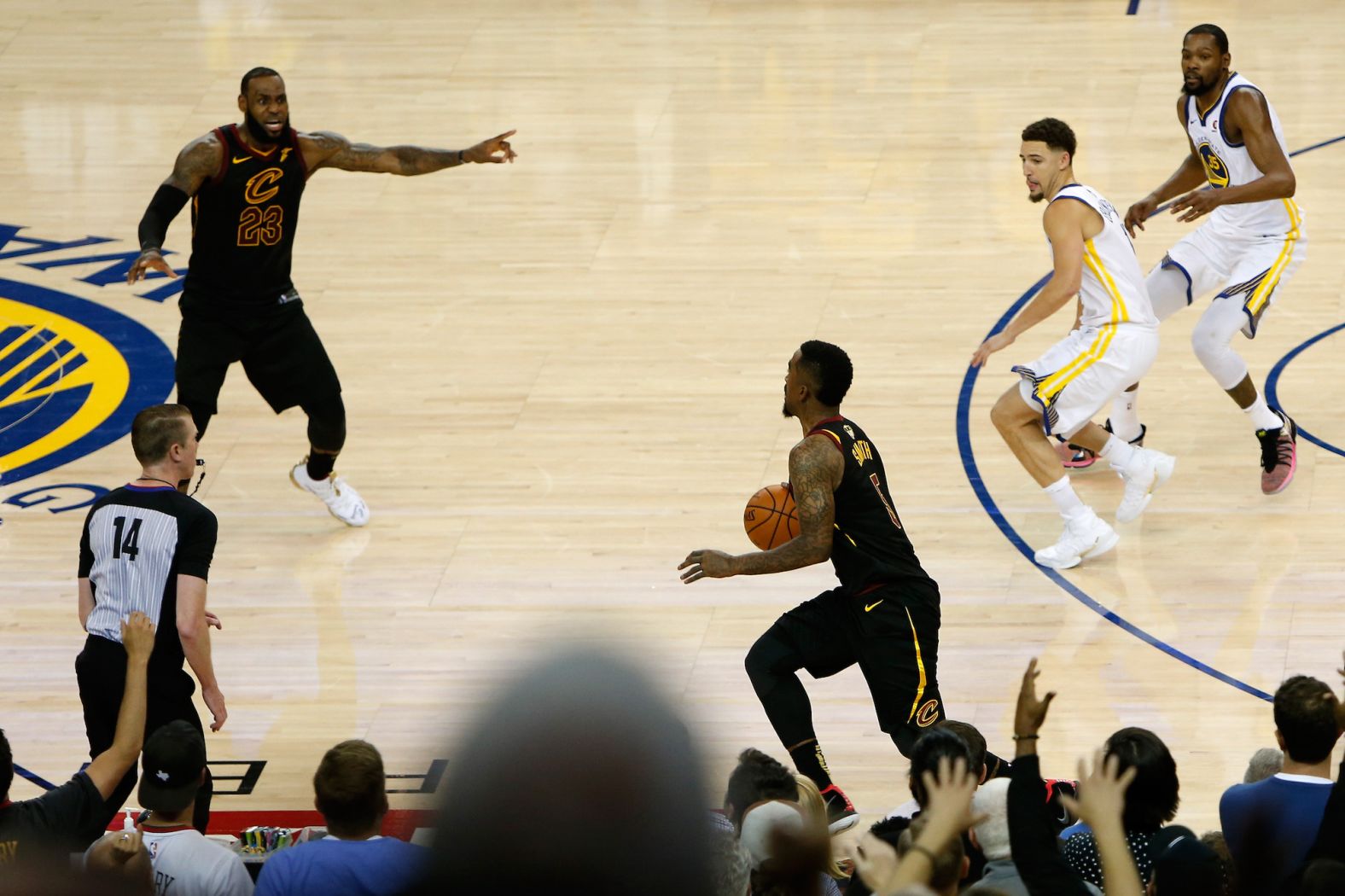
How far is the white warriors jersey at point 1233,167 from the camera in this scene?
8.08m

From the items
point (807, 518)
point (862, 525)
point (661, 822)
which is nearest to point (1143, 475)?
point (862, 525)

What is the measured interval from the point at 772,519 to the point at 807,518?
24.1 inches

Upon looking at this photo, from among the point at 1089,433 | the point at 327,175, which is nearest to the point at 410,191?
the point at 327,175

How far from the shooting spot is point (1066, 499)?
7699 millimetres

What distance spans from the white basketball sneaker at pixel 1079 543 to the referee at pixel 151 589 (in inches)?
148

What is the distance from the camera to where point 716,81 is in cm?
1336

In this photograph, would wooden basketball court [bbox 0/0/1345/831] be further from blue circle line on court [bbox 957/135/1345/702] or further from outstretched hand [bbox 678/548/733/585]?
outstretched hand [bbox 678/548/733/585]

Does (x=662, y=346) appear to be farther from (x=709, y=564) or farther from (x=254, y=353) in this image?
(x=709, y=564)

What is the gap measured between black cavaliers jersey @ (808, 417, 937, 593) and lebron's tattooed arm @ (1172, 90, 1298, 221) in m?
2.73

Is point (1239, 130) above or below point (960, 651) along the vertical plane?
above

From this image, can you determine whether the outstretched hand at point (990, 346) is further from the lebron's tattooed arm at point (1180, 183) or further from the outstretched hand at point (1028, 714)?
the outstretched hand at point (1028, 714)

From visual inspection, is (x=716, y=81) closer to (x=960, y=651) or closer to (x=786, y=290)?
(x=786, y=290)

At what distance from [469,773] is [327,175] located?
11539mm

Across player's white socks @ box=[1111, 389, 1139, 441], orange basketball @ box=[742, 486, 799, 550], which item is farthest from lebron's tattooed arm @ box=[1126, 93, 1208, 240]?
orange basketball @ box=[742, 486, 799, 550]
